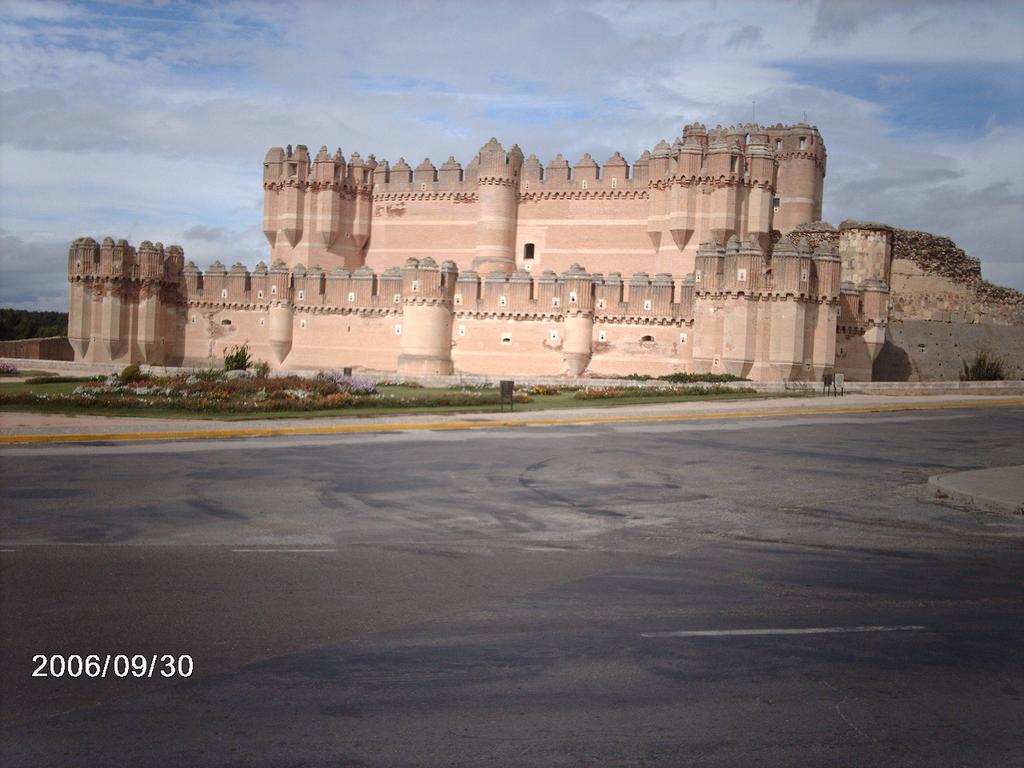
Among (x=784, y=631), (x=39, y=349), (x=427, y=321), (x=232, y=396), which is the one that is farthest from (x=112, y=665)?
(x=39, y=349)

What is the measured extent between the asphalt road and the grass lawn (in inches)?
337

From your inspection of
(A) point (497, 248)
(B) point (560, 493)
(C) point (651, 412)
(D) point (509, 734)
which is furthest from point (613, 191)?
(D) point (509, 734)

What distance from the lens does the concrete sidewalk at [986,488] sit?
1341 centimetres

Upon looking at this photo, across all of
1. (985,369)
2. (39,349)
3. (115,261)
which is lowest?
(39,349)

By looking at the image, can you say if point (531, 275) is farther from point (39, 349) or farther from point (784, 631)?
point (784, 631)

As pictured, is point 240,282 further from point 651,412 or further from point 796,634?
point 796,634

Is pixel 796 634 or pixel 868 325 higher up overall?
pixel 868 325

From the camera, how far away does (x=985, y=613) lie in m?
8.13

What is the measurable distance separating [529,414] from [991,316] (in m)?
25.4

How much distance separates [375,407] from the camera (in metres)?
26.8

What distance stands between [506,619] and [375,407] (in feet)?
63.8

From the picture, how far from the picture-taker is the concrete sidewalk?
44.0 feet

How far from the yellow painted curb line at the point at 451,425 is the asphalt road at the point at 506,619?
4.24 metres

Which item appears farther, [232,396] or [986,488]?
[232,396]
